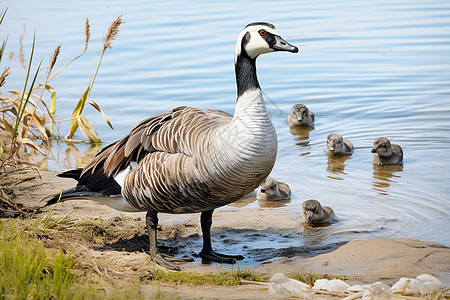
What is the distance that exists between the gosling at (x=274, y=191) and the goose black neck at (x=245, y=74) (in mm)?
2506

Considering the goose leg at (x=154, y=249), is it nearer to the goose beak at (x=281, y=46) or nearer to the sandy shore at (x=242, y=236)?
the sandy shore at (x=242, y=236)

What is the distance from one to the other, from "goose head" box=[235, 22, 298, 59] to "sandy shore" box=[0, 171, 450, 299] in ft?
6.35

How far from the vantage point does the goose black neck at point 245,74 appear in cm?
616

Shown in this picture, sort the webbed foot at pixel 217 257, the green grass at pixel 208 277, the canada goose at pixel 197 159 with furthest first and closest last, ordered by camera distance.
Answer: the webbed foot at pixel 217 257
the canada goose at pixel 197 159
the green grass at pixel 208 277

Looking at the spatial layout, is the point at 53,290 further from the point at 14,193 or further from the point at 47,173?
the point at 47,173

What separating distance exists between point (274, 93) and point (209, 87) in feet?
4.48

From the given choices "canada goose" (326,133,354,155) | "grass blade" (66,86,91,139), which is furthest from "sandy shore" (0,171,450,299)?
"canada goose" (326,133,354,155)

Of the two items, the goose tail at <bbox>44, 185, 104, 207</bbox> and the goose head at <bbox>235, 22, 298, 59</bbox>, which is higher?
the goose head at <bbox>235, 22, 298, 59</bbox>

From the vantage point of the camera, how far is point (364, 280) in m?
5.50

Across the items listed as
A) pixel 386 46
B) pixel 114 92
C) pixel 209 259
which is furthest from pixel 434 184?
pixel 386 46

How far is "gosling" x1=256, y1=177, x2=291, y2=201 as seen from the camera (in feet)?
28.1

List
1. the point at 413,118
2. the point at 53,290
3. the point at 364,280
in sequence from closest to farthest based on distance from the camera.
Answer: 1. the point at 53,290
2. the point at 364,280
3. the point at 413,118

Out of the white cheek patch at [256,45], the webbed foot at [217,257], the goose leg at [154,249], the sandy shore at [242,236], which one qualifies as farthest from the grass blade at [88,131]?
the white cheek patch at [256,45]

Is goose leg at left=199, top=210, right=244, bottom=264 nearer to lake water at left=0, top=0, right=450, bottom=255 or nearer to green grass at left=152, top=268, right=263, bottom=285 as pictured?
lake water at left=0, top=0, right=450, bottom=255
